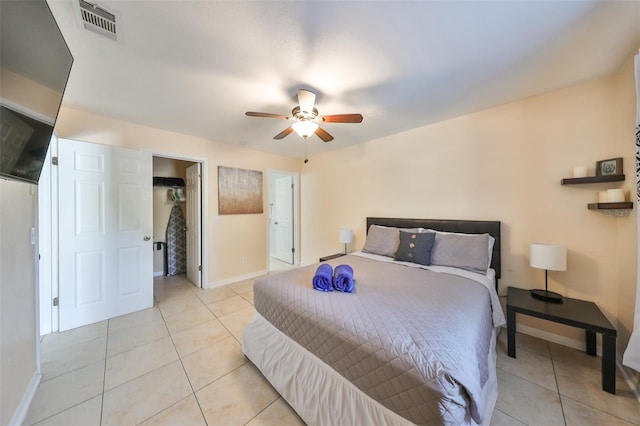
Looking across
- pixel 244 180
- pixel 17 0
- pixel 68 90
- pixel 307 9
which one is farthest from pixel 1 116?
pixel 244 180

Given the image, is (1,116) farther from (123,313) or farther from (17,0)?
(123,313)

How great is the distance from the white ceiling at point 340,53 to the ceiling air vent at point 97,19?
4 cm

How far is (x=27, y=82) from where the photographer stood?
0.99 m

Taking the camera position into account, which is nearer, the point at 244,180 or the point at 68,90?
the point at 68,90

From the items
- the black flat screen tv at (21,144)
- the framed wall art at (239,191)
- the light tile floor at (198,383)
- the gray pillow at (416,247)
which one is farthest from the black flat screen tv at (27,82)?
the gray pillow at (416,247)

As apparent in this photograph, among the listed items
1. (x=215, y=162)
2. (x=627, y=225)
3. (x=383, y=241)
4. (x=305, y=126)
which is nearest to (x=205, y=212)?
(x=215, y=162)

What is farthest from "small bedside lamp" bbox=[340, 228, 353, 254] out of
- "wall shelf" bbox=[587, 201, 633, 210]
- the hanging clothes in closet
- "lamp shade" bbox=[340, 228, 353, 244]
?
the hanging clothes in closet

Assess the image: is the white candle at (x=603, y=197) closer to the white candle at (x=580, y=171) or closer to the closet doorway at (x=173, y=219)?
the white candle at (x=580, y=171)

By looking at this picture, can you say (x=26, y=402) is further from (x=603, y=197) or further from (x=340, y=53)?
(x=603, y=197)

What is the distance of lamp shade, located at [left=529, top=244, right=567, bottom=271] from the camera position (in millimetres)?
1856

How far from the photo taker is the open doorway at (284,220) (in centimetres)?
475

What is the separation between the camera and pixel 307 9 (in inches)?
48.8

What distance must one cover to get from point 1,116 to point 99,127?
7.54 ft

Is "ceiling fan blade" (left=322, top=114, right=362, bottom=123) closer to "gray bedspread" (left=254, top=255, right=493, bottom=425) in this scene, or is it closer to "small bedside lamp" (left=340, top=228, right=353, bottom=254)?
"gray bedspread" (left=254, top=255, right=493, bottom=425)
